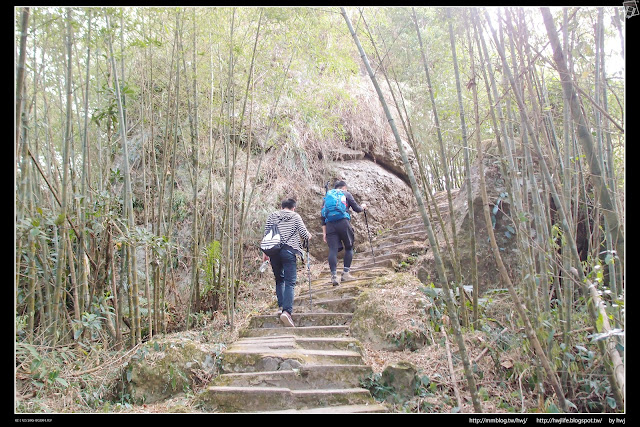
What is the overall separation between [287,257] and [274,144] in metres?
3.34

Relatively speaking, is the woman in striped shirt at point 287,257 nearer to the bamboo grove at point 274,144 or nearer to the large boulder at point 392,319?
the bamboo grove at point 274,144

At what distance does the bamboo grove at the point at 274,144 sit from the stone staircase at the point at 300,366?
0.70 metres

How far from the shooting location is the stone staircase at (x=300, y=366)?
9.57ft

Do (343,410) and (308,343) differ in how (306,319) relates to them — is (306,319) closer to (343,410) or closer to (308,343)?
(308,343)

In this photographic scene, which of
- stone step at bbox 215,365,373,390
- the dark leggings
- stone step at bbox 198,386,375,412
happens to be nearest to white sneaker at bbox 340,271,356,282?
the dark leggings

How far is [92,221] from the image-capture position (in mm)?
3443

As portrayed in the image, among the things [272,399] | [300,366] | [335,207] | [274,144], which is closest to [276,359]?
[300,366]

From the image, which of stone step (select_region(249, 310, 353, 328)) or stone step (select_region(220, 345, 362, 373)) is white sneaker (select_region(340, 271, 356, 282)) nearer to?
stone step (select_region(249, 310, 353, 328))

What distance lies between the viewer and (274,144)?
709 centimetres

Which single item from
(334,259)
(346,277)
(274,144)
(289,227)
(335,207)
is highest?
(274,144)

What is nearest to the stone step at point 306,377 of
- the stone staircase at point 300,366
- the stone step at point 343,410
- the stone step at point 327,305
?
the stone staircase at point 300,366

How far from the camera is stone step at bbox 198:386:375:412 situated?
9.53 feet
